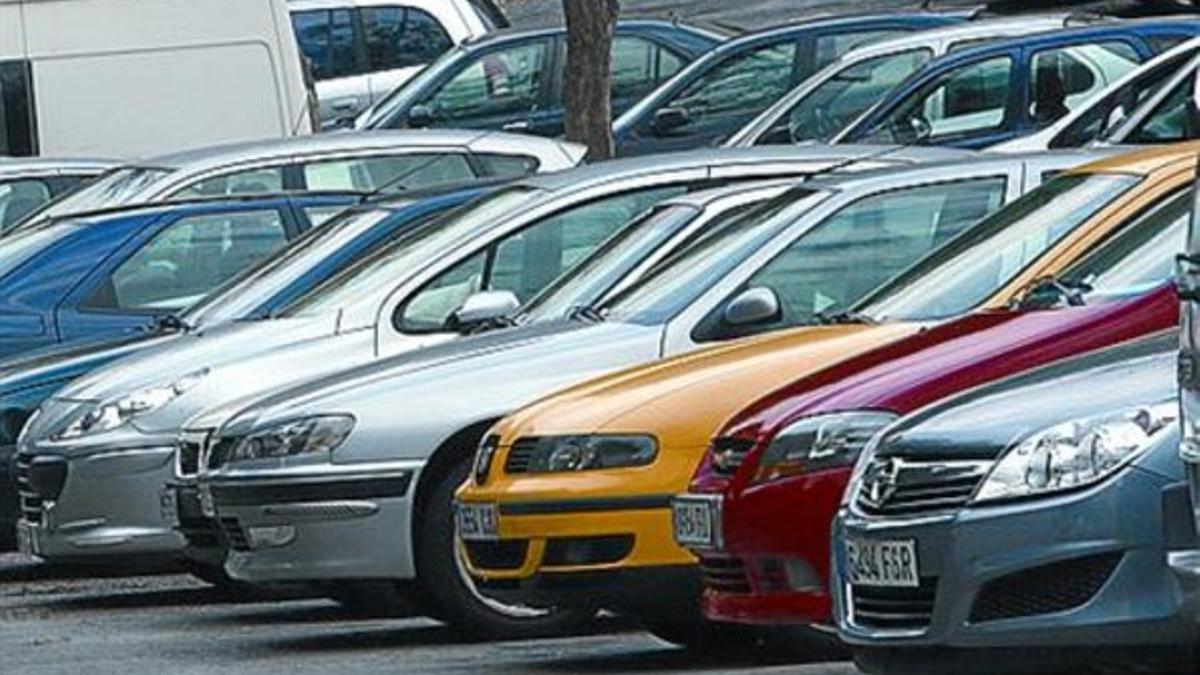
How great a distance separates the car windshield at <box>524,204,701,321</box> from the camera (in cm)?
1337

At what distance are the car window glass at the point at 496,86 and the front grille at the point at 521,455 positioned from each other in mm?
14150

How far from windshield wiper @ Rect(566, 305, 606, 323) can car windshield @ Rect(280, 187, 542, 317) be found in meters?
1.18

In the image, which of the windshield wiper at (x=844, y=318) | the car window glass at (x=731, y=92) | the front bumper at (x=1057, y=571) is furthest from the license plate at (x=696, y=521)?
the car window glass at (x=731, y=92)

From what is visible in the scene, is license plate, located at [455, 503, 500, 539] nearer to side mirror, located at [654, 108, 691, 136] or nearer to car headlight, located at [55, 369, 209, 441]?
car headlight, located at [55, 369, 209, 441]

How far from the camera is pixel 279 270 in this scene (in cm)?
1568

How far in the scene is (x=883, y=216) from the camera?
1262 cm

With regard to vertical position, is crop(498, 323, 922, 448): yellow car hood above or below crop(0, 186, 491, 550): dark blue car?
Answer: above

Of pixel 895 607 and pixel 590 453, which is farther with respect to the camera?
pixel 590 453

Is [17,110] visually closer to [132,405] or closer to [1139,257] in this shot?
[132,405]

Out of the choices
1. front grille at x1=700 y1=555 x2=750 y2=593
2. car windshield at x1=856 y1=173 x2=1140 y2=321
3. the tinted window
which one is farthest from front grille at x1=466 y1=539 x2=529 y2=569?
the tinted window

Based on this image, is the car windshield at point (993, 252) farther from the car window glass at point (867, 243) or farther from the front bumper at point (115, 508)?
the front bumper at point (115, 508)

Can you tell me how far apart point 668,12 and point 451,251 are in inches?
694

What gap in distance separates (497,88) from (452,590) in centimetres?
1345

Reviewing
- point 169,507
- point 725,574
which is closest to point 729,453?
point 725,574
